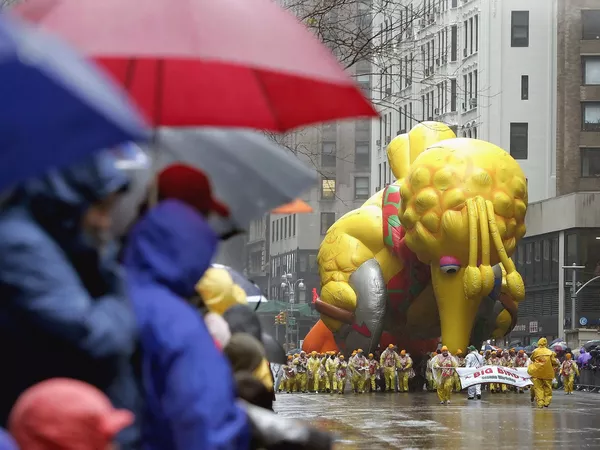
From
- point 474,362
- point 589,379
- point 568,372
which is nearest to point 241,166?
point 474,362

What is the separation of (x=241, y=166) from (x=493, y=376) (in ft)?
104

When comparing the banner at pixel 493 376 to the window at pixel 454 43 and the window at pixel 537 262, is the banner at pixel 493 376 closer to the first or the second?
the window at pixel 537 262

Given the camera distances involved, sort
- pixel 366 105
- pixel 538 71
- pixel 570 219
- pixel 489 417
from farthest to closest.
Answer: pixel 538 71 < pixel 570 219 < pixel 489 417 < pixel 366 105

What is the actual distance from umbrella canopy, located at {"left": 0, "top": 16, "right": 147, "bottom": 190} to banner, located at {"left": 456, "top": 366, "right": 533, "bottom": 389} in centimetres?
3223

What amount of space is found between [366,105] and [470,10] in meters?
77.4

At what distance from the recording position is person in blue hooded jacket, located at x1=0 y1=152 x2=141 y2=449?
13.0 ft

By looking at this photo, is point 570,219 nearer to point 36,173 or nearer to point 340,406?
point 340,406

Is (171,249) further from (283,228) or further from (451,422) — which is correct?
(283,228)

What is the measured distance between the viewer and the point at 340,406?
106ft

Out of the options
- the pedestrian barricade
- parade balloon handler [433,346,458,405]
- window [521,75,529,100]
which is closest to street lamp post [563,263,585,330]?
the pedestrian barricade

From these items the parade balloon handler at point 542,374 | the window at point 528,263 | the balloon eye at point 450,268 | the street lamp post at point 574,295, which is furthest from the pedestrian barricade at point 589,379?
the window at point 528,263

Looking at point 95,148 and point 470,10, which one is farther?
point 470,10

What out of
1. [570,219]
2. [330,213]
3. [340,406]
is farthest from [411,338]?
[330,213]

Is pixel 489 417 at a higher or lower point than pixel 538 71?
Answer: lower
